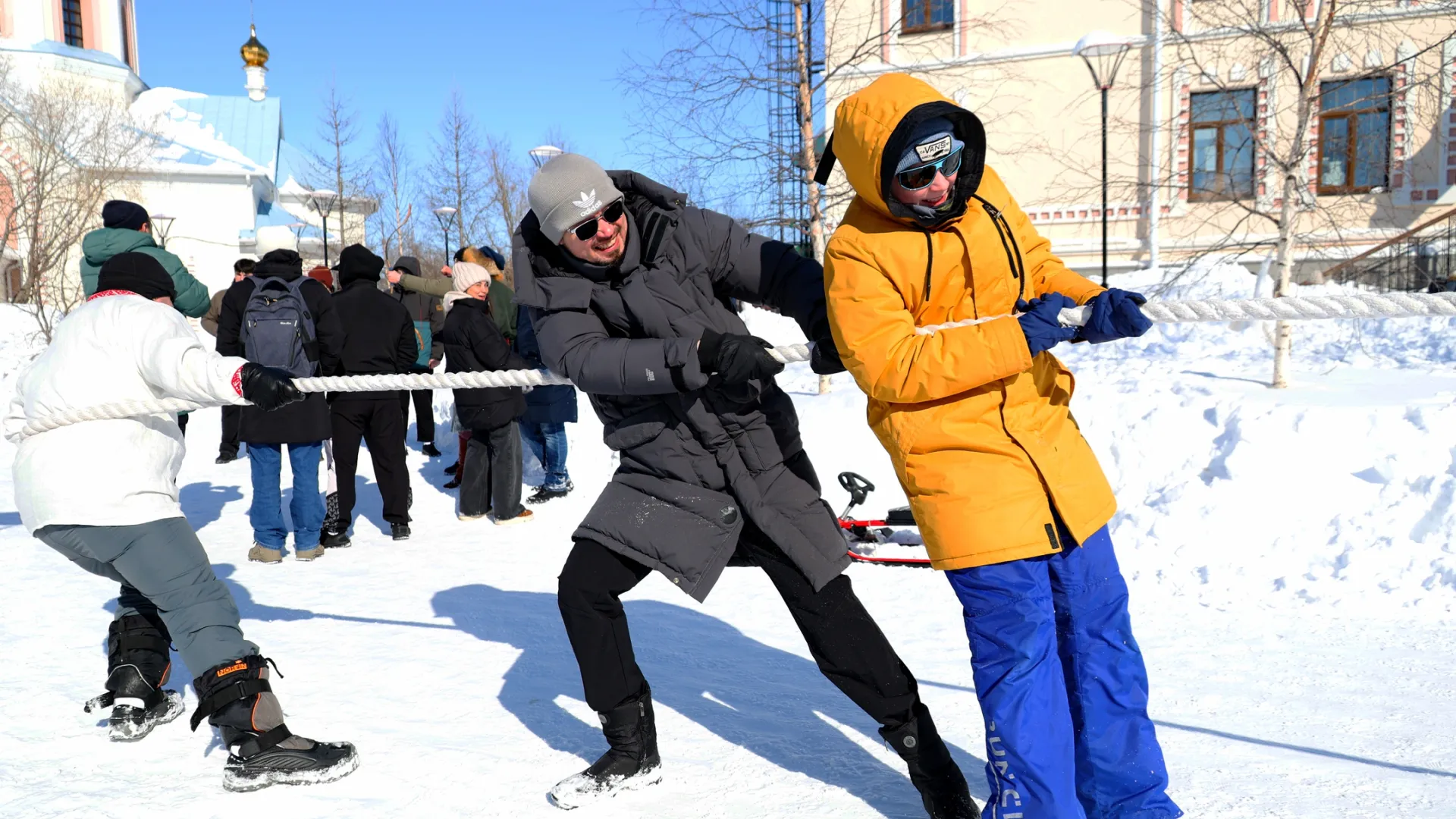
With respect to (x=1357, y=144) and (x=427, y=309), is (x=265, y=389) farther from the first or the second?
(x=1357, y=144)

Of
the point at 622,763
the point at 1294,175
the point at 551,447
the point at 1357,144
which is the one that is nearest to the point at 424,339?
the point at 551,447

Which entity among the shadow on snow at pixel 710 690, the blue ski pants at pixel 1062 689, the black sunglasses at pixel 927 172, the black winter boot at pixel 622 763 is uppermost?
the black sunglasses at pixel 927 172

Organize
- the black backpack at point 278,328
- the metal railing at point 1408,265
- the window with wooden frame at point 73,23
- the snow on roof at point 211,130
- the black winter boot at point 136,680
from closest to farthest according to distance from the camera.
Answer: the black winter boot at point 136,680 < the black backpack at point 278,328 < the metal railing at point 1408,265 < the window with wooden frame at point 73,23 < the snow on roof at point 211,130

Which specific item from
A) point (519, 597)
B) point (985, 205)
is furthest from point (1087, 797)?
point (519, 597)

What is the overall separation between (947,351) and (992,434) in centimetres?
26

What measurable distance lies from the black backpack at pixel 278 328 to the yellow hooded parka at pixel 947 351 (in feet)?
16.3

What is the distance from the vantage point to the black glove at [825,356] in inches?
106

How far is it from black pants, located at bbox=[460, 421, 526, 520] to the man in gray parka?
452 cm

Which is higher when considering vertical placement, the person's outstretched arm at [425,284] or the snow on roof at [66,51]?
the snow on roof at [66,51]

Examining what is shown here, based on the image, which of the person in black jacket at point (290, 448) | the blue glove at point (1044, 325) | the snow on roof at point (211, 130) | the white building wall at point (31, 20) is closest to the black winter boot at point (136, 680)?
the person in black jacket at point (290, 448)

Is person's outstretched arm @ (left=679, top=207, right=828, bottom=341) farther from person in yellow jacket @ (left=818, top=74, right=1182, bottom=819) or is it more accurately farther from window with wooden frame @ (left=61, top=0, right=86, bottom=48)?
window with wooden frame @ (left=61, top=0, right=86, bottom=48)

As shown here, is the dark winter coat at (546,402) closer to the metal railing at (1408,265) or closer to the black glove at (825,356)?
the black glove at (825,356)

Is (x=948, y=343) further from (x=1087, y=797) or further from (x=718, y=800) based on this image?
(x=718, y=800)

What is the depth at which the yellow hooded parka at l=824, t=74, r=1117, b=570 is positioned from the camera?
7.45 feet
